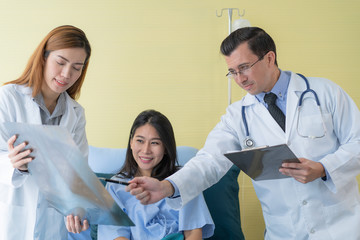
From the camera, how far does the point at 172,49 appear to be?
110 inches

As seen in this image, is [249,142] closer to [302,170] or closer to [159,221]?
[302,170]

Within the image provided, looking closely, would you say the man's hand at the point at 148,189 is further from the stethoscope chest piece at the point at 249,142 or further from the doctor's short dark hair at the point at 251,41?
the doctor's short dark hair at the point at 251,41

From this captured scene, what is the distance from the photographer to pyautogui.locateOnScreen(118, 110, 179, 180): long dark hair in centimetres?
194

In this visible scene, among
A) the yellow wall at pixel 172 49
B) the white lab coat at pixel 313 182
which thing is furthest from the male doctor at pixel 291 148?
the yellow wall at pixel 172 49

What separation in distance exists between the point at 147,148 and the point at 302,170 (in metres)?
0.77

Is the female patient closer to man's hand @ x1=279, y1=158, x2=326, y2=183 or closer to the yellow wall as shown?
man's hand @ x1=279, y1=158, x2=326, y2=183

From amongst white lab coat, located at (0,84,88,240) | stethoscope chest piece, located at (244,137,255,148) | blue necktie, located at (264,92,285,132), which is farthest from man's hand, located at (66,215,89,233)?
blue necktie, located at (264,92,285,132)

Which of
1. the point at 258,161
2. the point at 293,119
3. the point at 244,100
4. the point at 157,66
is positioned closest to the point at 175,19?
the point at 157,66

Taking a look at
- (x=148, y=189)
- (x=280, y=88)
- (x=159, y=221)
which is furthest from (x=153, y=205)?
(x=280, y=88)

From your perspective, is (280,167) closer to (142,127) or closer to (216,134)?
(216,134)

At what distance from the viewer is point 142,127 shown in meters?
1.96

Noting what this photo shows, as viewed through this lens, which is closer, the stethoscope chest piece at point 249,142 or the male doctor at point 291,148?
the male doctor at point 291,148

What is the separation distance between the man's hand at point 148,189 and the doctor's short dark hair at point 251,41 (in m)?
0.62

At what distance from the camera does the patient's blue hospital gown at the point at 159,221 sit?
1.75 metres
